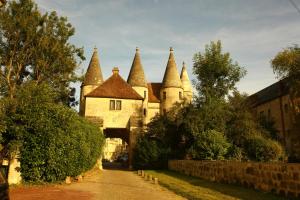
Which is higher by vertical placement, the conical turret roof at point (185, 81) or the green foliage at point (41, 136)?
the conical turret roof at point (185, 81)

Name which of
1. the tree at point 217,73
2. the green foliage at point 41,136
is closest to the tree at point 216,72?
the tree at point 217,73

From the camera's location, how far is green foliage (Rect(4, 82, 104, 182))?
16.4 meters

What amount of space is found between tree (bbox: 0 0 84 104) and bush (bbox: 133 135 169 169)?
432 inches

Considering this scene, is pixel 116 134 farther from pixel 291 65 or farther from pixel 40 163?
pixel 40 163

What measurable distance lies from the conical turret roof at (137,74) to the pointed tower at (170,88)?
389 centimetres

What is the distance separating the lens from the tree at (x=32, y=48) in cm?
2889

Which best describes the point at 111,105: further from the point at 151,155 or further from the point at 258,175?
the point at 258,175

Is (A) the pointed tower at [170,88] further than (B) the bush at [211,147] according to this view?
Yes

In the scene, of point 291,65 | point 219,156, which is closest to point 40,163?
point 219,156

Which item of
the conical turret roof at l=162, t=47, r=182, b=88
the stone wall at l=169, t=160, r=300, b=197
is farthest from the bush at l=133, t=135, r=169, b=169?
the conical turret roof at l=162, t=47, r=182, b=88

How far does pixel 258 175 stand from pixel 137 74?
3705 cm

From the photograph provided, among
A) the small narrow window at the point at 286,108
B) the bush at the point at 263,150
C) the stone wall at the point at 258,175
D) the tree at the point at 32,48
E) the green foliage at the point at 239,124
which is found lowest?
the stone wall at the point at 258,175

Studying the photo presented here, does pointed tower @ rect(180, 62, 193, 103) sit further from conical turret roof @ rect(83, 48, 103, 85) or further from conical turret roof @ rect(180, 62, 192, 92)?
conical turret roof @ rect(83, 48, 103, 85)

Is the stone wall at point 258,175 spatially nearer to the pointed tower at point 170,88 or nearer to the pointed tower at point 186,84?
the pointed tower at point 170,88
